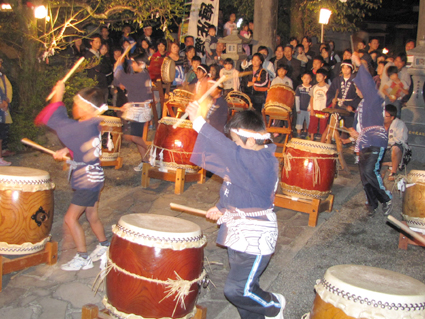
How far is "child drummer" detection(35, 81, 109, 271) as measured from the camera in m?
3.59

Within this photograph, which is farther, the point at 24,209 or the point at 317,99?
the point at 317,99

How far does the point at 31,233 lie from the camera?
141 inches

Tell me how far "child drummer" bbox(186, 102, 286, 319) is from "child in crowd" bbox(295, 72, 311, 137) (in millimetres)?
6384

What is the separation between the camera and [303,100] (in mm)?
8898

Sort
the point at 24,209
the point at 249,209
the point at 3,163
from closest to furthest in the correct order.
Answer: the point at 249,209 → the point at 24,209 → the point at 3,163

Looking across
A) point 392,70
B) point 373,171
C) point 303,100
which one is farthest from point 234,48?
point 373,171

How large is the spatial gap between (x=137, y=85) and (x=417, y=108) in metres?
5.25

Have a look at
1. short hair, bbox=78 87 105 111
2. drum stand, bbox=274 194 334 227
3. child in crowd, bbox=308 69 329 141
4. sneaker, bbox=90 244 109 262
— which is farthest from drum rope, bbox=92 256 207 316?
child in crowd, bbox=308 69 329 141

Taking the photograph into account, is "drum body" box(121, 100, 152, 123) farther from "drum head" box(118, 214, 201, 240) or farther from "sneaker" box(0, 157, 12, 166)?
"drum head" box(118, 214, 201, 240)

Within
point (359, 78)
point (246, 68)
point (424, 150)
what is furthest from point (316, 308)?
point (246, 68)

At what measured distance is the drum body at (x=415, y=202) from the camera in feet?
14.3

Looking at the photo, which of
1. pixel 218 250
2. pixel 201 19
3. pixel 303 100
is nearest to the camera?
pixel 218 250

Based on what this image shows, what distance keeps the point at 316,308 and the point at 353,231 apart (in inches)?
108

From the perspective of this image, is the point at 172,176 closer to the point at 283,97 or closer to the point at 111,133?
the point at 111,133
